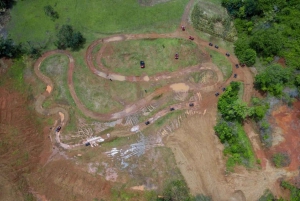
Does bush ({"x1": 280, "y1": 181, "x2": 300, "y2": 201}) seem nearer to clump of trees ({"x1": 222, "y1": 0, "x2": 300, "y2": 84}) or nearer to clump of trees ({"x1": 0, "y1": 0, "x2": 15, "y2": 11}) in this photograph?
clump of trees ({"x1": 222, "y1": 0, "x2": 300, "y2": 84})

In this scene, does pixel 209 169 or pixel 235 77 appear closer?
pixel 209 169

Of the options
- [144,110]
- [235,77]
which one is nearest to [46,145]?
[144,110]

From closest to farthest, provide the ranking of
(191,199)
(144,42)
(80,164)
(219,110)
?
(191,199)
(80,164)
(219,110)
(144,42)

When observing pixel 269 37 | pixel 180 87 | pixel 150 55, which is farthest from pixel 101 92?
pixel 269 37

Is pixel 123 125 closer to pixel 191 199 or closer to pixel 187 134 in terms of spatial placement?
pixel 187 134

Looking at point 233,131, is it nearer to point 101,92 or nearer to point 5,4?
point 101,92

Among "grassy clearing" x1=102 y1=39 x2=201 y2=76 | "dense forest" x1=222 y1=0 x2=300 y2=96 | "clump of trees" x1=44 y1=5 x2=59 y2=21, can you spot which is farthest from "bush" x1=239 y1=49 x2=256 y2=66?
"clump of trees" x1=44 y1=5 x2=59 y2=21

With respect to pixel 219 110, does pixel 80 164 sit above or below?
below
